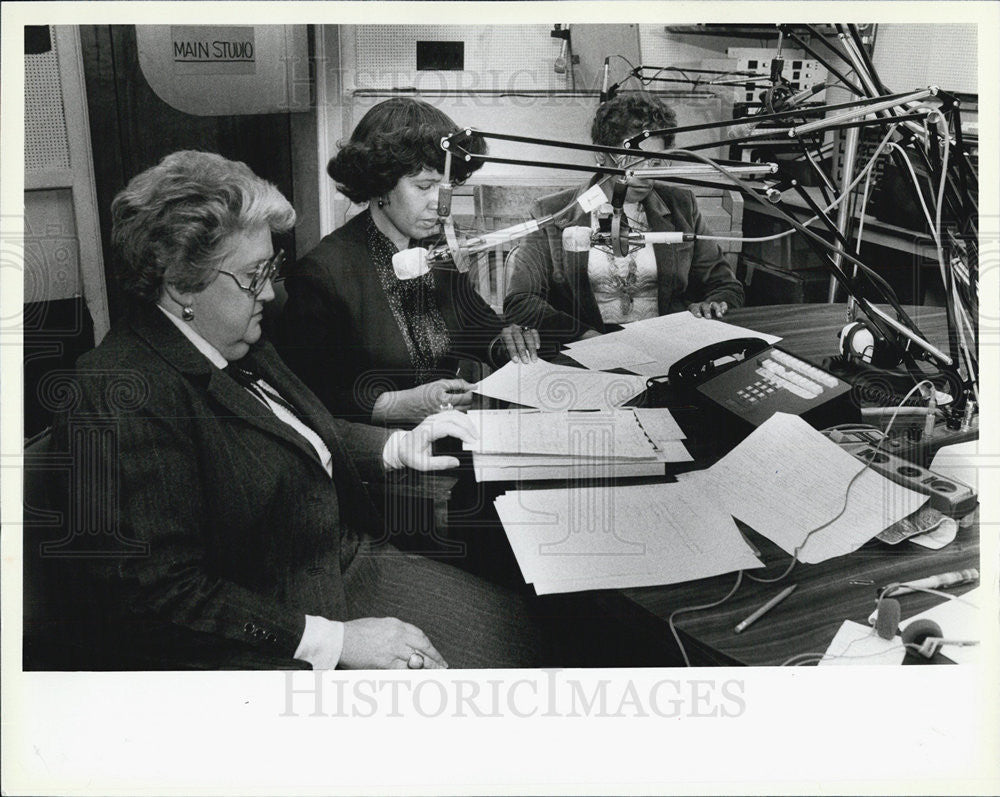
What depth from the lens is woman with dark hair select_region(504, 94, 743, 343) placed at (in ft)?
5.16

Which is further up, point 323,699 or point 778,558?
point 778,558

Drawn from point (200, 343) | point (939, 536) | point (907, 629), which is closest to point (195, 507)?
point (200, 343)

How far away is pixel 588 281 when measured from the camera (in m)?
1.68

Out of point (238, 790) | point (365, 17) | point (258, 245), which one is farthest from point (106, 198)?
point (238, 790)

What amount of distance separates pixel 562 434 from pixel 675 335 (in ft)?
0.98

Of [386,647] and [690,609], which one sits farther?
[386,647]

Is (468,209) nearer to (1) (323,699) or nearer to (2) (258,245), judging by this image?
(2) (258,245)

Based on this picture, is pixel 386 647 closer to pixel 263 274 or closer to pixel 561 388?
pixel 561 388

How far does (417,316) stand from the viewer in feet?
5.36

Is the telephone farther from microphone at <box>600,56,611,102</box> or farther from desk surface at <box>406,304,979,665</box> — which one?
microphone at <box>600,56,611,102</box>

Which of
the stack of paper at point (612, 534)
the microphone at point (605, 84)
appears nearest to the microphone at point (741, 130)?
the microphone at point (605, 84)

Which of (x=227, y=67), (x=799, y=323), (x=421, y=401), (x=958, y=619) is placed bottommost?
(x=958, y=619)

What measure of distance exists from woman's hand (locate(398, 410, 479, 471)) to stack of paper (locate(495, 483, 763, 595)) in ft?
0.46

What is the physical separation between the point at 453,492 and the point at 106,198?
728 millimetres
